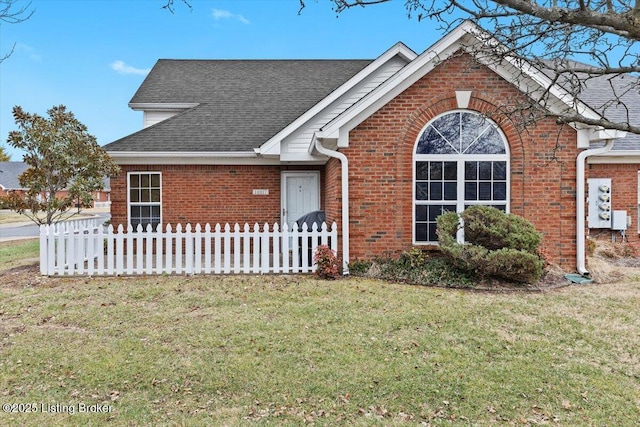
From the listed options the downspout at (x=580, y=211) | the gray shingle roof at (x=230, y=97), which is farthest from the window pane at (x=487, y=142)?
the gray shingle roof at (x=230, y=97)

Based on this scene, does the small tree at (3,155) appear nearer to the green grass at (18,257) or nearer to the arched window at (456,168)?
the green grass at (18,257)

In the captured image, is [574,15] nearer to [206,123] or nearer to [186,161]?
[186,161]

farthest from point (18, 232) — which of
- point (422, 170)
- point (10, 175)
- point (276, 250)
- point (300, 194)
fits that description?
point (10, 175)

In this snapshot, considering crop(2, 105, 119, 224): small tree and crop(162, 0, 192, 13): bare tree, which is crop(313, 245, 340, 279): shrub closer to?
crop(162, 0, 192, 13): bare tree

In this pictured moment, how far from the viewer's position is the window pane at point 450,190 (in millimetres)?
9164

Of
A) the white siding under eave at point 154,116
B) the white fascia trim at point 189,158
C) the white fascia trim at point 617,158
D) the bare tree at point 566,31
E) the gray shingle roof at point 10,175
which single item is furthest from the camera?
the gray shingle roof at point 10,175

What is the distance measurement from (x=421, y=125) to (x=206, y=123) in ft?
23.6

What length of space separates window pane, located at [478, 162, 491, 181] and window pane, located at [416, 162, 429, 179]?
1151 mm

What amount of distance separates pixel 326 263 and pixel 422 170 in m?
2.96

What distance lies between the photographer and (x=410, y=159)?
357 inches

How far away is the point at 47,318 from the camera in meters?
6.14

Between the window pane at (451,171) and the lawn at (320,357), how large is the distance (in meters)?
2.82

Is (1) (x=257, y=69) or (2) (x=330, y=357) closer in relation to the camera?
(2) (x=330, y=357)

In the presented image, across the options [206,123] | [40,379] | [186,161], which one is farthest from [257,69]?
[40,379]
